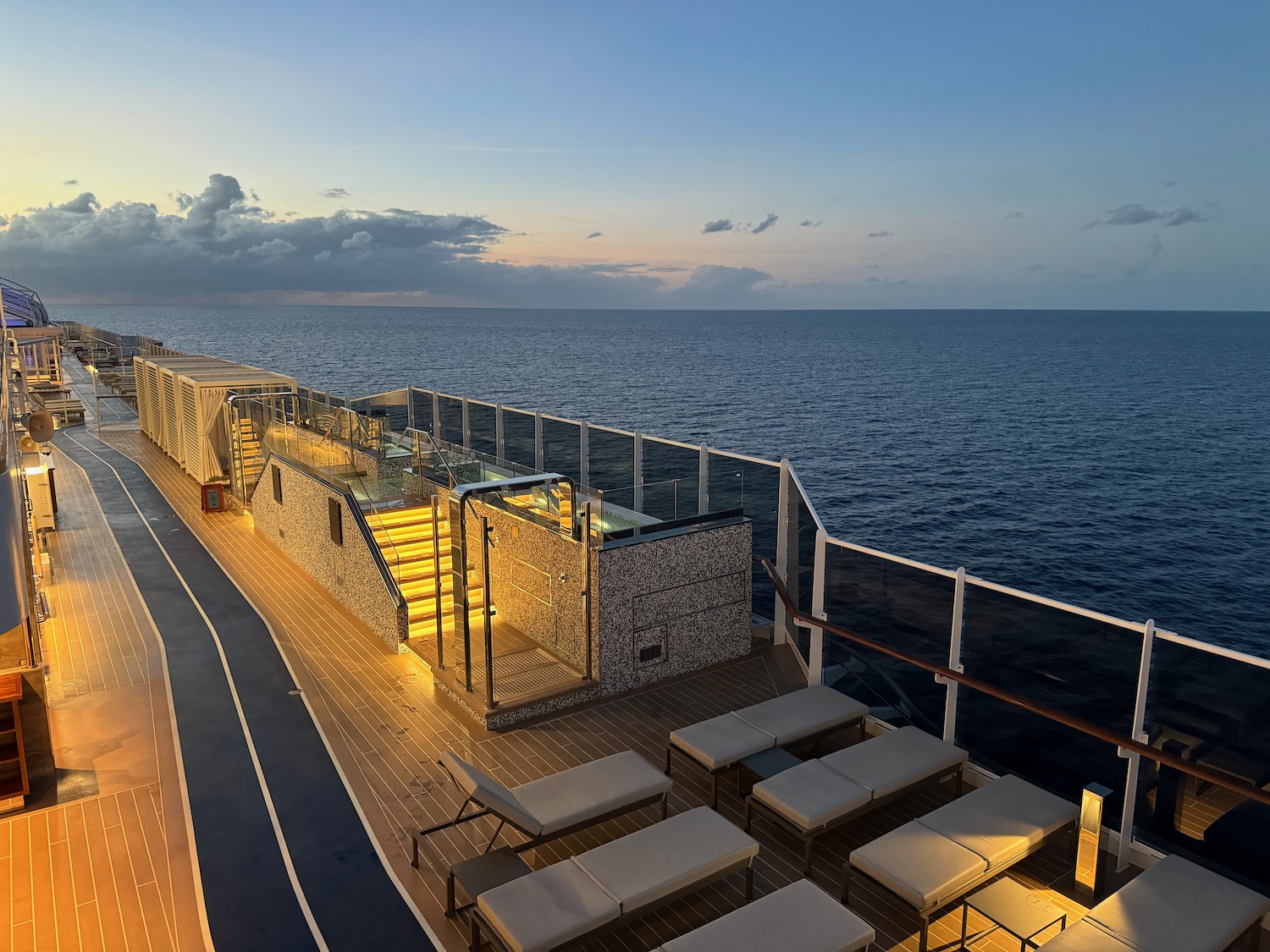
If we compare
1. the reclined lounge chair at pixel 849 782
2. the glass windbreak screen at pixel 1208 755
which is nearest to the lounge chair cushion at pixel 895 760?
the reclined lounge chair at pixel 849 782

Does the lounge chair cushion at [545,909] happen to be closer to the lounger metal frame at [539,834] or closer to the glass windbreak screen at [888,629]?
the lounger metal frame at [539,834]

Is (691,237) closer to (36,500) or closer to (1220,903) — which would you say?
(36,500)

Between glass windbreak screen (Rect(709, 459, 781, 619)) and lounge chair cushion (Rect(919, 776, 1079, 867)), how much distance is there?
3.83m

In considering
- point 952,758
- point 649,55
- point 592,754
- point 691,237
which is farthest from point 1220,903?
point 691,237

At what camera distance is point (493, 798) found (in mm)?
5465

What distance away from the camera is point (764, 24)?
36438 millimetres

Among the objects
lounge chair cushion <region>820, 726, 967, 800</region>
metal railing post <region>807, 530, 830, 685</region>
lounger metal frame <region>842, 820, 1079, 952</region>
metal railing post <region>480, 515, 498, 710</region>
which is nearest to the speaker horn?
metal railing post <region>480, 515, 498, 710</region>

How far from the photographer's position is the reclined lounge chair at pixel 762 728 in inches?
265

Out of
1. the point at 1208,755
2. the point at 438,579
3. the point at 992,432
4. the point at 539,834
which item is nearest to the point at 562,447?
the point at 438,579

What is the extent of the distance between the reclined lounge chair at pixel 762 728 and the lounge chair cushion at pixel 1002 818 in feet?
4.66

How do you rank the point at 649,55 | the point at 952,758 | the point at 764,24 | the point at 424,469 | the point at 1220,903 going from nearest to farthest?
the point at 1220,903 → the point at 952,758 → the point at 424,469 → the point at 649,55 → the point at 764,24

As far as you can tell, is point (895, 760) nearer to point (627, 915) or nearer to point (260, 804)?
point (627, 915)

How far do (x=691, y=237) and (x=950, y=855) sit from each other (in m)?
126

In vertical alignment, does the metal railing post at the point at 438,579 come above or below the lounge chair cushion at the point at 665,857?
above
